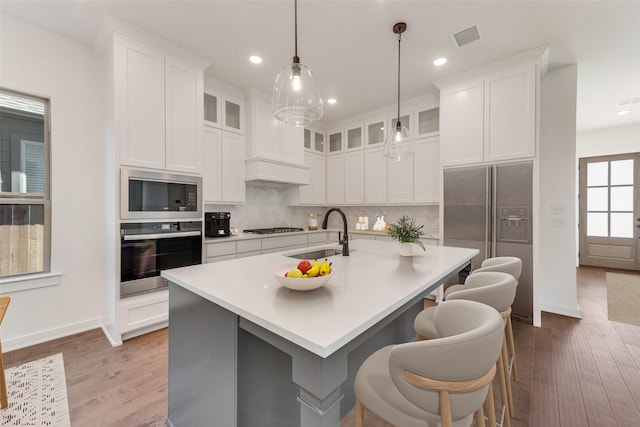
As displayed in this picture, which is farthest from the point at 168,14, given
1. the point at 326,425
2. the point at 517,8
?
the point at 326,425

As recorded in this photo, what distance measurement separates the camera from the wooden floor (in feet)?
5.31

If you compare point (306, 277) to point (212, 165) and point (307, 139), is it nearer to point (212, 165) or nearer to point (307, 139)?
point (212, 165)

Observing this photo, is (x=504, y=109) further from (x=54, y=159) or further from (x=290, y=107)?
(x=54, y=159)

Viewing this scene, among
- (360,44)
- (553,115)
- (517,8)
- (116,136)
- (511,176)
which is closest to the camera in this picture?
(517,8)

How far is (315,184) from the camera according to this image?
4.91m

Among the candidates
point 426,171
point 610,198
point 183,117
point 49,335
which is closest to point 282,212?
point 183,117

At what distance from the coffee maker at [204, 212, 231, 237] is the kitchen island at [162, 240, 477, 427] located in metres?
1.82

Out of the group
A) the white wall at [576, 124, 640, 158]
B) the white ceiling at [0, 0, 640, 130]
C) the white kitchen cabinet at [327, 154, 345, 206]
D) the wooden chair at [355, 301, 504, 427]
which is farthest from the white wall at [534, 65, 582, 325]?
the white wall at [576, 124, 640, 158]

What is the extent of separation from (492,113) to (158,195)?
3.73m

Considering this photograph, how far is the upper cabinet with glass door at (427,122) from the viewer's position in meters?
3.84

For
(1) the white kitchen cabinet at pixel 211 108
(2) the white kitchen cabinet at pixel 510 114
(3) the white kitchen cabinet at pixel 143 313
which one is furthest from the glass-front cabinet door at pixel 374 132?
(3) the white kitchen cabinet at pixel 143 313

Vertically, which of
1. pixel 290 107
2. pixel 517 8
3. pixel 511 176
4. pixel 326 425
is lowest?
pixel 326 425

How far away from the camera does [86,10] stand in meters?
2.25

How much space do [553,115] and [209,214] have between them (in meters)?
4.35
